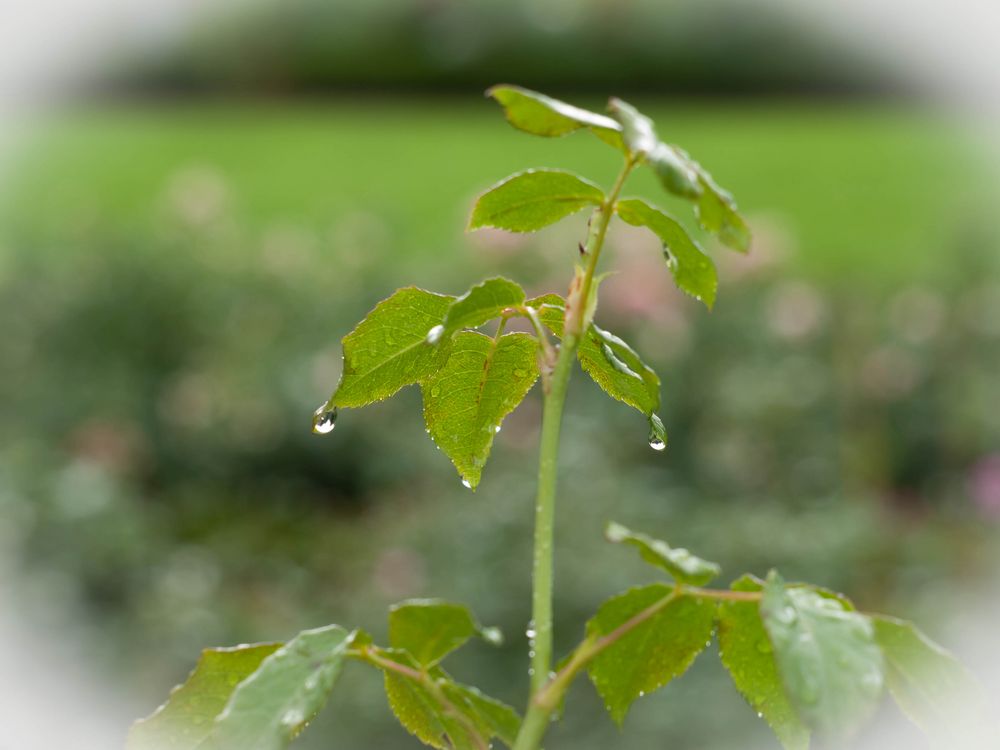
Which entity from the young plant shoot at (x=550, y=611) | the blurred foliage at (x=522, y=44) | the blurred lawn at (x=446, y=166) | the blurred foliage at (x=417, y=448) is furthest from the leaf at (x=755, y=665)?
the blurred foliage at (x=522, y=44)

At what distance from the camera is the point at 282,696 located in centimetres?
37

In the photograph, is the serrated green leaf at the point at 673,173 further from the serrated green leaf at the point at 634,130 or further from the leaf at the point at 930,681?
the leaf at the point at 930,681

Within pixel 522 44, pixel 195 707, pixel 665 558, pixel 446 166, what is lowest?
pixel 446 166

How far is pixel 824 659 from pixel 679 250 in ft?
0.55

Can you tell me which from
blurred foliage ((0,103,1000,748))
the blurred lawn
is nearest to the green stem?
blurred foliage ((0,103,1000,748))

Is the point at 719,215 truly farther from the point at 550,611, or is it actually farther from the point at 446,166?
the point at 446,166

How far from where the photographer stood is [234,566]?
9.71 feet

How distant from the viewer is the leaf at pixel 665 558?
0.38 meters

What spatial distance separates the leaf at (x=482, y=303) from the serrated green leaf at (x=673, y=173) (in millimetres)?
79

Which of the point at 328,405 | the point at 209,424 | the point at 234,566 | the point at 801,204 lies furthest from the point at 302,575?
the point at 801,204

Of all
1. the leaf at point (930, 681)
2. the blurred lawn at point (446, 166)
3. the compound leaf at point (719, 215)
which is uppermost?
the compound leaf at point (719, 215)

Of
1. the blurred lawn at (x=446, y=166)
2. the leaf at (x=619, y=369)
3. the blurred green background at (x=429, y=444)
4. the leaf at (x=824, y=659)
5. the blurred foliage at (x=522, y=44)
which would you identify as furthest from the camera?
the blurred foliage at (x=522, y=44)

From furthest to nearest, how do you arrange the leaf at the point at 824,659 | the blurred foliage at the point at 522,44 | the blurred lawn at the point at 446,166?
the blurred foliage at the point at 522,44 < the blurred lawn at the point at 446,166 < the leaf at the point at 824,659

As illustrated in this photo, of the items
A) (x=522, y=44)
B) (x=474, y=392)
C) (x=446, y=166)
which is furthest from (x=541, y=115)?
(x=522, y=44)
